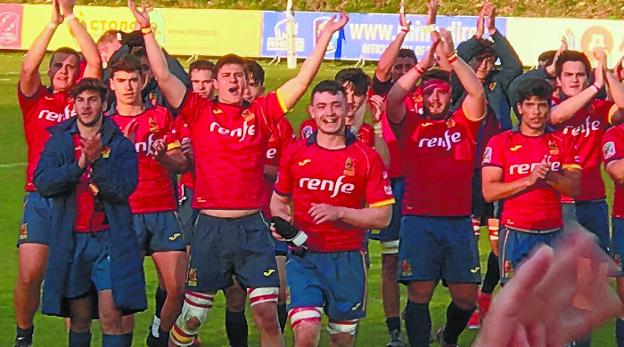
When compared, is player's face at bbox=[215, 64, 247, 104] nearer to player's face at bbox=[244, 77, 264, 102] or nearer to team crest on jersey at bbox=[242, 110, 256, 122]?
team crest on jersey at bbox=[242, 110, 256, 122]

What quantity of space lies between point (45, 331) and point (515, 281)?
9714 mm

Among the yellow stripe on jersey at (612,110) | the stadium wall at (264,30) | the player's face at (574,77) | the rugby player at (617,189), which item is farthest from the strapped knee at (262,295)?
the stadium wall at (264,30)

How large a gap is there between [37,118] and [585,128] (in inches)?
175

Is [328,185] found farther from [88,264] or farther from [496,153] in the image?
[88,264]

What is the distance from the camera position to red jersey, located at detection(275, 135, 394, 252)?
8406mm

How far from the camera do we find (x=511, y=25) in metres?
38.5

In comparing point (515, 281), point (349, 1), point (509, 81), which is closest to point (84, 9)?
point (349, 1)

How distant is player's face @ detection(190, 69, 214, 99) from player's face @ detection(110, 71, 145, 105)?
1222 mm

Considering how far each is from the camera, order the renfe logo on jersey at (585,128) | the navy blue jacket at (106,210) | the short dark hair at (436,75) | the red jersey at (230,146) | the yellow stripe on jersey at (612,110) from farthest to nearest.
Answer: the yellow stripe on jersey at (612,110) → the renfe logo on jersey at (585,128) → the short dark hair at (436,75) → the red jersey at (230,146) → the navy blue jacket at (106,210)

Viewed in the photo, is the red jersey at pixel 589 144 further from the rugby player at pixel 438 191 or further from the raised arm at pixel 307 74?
the raised arm at pixel 307 74

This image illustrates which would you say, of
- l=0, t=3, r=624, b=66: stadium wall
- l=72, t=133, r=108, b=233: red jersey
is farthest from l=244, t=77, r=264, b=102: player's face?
l=0, t=3, r=624, b=66: stadium wall

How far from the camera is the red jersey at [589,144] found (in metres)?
10.3

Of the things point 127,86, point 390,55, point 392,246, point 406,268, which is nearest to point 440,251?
point 406,268

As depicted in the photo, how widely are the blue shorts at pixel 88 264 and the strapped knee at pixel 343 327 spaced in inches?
60.4
